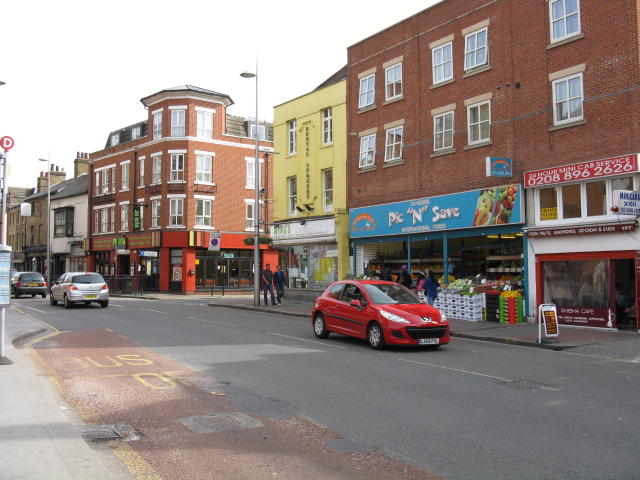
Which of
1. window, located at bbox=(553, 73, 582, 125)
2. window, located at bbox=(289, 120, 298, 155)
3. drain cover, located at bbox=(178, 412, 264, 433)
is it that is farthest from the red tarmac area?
window, located at bbox=(289, 120, 298, 155)

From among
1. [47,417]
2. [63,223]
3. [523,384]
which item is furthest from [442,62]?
[63,223]

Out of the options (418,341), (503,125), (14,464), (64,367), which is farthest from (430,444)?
(503,125)

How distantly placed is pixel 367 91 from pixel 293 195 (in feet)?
22.4

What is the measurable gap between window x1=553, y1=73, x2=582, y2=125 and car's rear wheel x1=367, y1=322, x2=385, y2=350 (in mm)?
9154

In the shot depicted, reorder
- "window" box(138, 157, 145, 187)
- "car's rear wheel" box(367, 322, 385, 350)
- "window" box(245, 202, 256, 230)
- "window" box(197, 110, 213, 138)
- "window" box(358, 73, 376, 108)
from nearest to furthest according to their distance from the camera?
"car's rear wheel" box(367, 322, 385, 350), "window" box(358, 73, 376, 108), "window" box(197, 110, 213, 138), "window" box(138, 157, 145, 187), "window" box(245, 202, 256, 230)

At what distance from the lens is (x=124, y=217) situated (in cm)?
4709

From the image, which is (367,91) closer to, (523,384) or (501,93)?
(501,93)

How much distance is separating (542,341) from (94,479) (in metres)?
11.6

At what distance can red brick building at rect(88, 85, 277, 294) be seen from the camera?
1672 inches

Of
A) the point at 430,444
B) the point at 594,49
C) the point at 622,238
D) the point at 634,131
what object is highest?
the point at 594,49

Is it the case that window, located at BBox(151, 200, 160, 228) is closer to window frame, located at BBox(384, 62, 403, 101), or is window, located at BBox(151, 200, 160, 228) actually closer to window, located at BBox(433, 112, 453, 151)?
window frame, located at BBox(384, 62, 403, 101)

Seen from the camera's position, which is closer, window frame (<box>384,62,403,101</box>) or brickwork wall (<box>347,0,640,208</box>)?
brickwork wall (<box>347,0,640,208</box>)

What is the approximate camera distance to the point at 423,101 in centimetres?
2228

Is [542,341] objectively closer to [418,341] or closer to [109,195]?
[418,341]
